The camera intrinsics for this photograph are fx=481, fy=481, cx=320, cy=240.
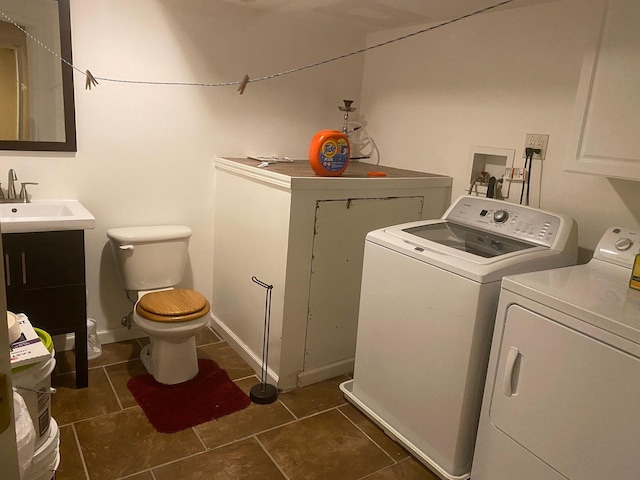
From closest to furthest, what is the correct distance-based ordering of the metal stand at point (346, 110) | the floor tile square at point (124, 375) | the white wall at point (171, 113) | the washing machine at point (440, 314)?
the washing machine at point (440, 314) → the floor tile square at point (124, 375) → the white wall at point (171, 113) → the metal stand at point (346, 110)

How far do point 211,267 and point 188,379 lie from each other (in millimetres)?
810

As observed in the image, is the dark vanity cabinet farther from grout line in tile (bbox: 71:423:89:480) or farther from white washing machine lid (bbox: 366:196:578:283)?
white washing machine lid (bbox: 366:196:578:283)

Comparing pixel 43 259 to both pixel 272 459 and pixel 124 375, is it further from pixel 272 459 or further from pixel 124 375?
pixel 272 459

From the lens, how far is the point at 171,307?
2340 millimetres

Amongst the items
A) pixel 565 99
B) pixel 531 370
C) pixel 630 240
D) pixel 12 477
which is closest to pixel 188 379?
pixel 531 370

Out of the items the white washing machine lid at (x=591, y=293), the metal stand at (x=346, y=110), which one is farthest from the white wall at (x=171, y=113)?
the white washing machine lid at (x=591, y=293)

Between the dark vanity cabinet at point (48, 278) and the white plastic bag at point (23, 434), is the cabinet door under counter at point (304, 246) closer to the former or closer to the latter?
the dark vanity cabinet at point (48, 278)

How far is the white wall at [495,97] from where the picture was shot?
2086 millimetres

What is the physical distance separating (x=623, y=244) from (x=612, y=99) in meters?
0.54

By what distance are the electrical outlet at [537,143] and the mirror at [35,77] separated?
7.36 ft

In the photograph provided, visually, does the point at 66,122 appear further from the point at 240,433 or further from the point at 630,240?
the point at 630,240

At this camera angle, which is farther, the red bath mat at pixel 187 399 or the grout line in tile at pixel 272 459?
the red bath mat at pixel 187 399

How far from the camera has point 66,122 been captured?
2420 mm

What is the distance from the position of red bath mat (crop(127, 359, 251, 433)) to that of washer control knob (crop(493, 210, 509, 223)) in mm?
1459
